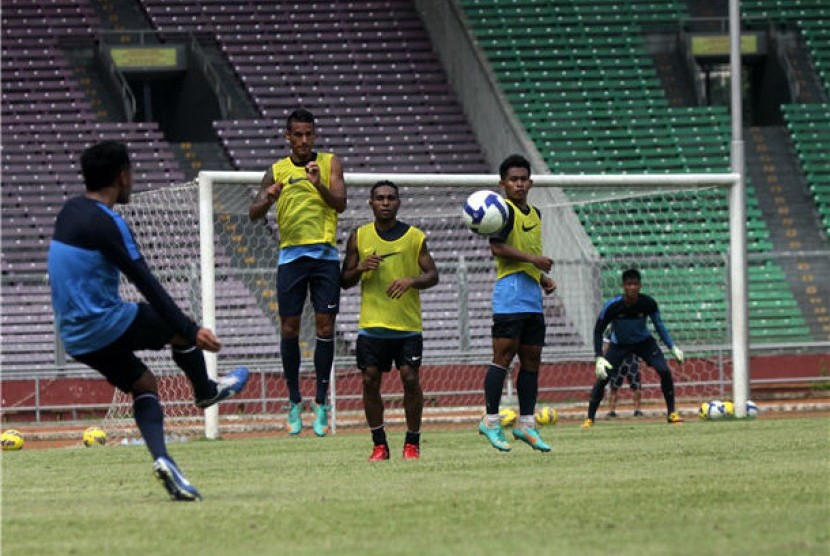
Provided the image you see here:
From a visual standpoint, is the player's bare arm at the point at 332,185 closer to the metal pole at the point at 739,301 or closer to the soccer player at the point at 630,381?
the metal pole at the point at 739,301

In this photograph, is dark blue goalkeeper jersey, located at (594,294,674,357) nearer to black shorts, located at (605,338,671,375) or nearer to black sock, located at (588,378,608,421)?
black shorts, located at (605,338,671,375)

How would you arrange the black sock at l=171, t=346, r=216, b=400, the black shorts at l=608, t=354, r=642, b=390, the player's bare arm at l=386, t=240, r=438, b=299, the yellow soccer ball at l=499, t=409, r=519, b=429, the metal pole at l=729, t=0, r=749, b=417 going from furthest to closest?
the black shorts at l=608, t=354, r=642, b=390, the metal pole at l=729, t=0, r=749, b=417, the yellow soccer ball at l=499, t=409, r=519, b=429, the player's bare arm at l=386, t=240, r=438, b=299, the black sock at l=171, t=346, r=216, b=400

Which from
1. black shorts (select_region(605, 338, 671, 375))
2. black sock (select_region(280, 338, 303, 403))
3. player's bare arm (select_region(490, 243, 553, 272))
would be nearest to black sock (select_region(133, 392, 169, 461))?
player's bare arm (select_region(490, 243, 553, 272))

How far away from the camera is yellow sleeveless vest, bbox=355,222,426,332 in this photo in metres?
11.5

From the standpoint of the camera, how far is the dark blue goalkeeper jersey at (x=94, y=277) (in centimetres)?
802

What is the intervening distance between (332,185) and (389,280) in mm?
1059

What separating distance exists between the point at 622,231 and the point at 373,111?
784 centimetres

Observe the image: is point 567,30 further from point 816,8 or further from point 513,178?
point 513,178

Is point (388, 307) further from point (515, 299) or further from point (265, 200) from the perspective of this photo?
point (265, 200)

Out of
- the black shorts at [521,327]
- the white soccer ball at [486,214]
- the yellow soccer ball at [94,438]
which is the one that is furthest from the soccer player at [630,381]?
the white soccer ball at [486,214]

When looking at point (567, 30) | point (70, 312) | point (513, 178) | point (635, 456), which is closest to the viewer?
point (70, 312)

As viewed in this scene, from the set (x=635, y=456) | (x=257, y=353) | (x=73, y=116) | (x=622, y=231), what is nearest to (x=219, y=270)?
(x=257, y=353)

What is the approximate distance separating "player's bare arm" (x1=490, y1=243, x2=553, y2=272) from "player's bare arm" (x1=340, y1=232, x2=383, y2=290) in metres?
0.84

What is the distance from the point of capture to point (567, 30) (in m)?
31.7
